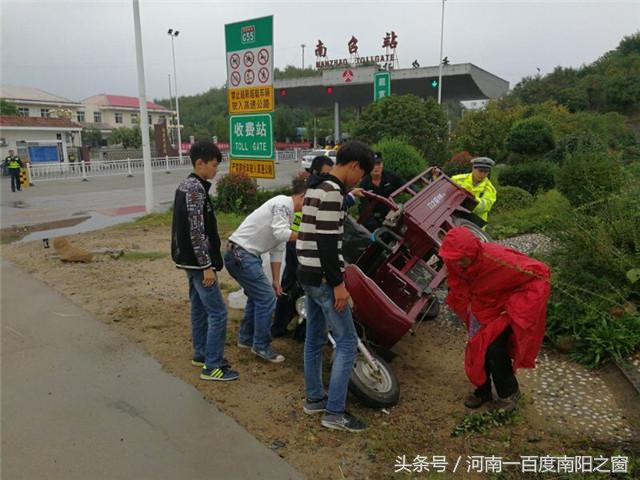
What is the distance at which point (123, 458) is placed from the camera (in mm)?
2941

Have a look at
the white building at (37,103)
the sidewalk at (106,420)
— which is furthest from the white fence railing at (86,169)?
the white building at (37,103)

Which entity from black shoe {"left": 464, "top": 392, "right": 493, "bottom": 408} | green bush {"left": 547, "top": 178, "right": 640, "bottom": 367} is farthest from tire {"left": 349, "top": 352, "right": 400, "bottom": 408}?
green bush {"left": 547, "top": 178, "right": 640, "bottom": 367}

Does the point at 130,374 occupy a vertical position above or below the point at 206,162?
below

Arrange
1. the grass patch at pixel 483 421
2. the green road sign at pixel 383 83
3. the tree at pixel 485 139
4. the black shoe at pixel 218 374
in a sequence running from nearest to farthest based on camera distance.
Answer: the grass patch at pixel 483 421, the black shoe at pixel 218 374, the tree at pixel 485 139, the green road sign at pixel 383 83

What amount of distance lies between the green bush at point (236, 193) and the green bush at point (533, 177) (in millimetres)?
5849

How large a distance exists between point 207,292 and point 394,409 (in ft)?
5.20

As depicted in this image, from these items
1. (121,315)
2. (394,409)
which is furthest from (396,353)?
(121,315)

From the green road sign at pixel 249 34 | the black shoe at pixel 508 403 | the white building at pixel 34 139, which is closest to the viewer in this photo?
the black shoe at pixel 508 403

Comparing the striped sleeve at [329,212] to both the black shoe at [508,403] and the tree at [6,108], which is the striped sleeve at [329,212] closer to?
the black shoe at [508,403]

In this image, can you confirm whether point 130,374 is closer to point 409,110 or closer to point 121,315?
point 121,315

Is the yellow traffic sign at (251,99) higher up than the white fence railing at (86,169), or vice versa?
the yellow traffic sign at (251,99)

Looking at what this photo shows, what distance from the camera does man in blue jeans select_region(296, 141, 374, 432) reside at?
2904 millimetres

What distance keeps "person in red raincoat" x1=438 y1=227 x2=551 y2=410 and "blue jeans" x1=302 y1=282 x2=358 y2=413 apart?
73cm

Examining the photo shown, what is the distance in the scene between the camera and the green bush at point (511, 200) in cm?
941
